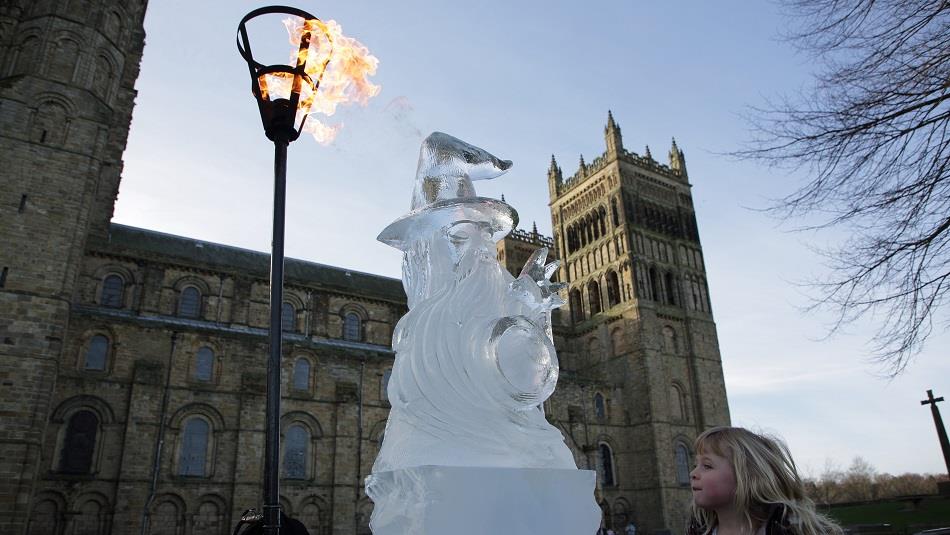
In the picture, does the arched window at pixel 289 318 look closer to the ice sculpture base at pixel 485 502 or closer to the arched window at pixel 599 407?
the arched window at pixel 599 407

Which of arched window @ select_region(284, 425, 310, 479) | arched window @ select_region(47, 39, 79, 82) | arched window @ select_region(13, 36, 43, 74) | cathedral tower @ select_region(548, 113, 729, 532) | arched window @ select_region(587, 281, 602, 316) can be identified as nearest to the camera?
arched window @ select_region(13, 36, 43, 74)

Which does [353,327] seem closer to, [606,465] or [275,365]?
[606,465]

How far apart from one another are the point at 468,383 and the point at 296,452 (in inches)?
939

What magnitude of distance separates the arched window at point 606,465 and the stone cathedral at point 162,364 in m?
0.09

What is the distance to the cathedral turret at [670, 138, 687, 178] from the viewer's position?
47.2 meters

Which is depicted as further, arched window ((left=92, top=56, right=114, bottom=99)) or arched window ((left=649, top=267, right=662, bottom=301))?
arched window ((left=649, top=267, right=662, bottom=301))

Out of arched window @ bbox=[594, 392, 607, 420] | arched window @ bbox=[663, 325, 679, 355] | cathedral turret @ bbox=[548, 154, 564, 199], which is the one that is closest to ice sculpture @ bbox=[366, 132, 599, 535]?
arched window @ bbox=[594, 392, 607, 420]

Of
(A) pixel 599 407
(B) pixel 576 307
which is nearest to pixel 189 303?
(A) pixel 599 407

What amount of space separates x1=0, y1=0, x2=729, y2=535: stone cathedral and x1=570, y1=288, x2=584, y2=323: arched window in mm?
3999

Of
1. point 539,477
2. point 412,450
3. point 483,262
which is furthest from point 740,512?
point 483,262

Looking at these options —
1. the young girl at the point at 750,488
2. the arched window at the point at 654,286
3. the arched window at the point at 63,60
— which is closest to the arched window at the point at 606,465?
the arched window at the point at 654,286

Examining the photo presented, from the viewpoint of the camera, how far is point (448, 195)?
455 cm

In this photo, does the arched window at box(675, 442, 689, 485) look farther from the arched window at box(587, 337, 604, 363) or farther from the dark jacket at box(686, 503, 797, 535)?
the dark jacket at box(686, 503, 797, 535)

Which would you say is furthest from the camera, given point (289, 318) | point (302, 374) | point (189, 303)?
point (289, 318)
